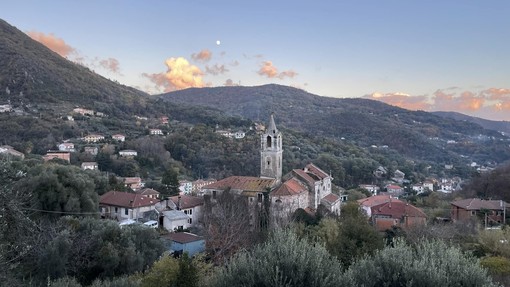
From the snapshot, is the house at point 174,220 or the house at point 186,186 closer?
the house at point 174,220

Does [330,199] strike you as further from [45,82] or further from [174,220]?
[45,82]

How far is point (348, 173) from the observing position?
7838 cm

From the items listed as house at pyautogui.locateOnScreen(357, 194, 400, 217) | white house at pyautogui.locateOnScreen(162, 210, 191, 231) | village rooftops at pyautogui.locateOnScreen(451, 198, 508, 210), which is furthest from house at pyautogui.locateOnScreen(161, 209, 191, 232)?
village rooftops at pyautogui.locateOnScreen(451, 198, 508, 210)

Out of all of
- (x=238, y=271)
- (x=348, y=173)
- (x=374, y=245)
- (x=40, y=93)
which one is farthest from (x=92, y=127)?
(x=238, y=271)

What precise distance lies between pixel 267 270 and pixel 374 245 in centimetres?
1463

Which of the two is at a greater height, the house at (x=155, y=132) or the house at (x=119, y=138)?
the house at (x=155, y=132)

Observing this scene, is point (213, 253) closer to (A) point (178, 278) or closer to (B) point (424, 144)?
(A) point (178, 278)

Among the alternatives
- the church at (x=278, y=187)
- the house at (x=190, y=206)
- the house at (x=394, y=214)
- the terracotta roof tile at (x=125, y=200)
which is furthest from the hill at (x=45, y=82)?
the house at (x=394, y=214)

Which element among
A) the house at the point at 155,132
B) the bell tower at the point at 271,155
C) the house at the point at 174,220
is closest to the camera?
the house at the point at 174,220

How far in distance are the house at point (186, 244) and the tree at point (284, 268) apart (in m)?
18.9

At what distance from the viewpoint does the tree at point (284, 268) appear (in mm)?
9500

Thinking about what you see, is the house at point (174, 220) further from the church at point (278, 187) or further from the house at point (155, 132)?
the house at point (155, 132)

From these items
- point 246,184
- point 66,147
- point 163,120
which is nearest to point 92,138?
point 66,147

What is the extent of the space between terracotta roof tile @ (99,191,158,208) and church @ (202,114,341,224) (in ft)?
18.8
